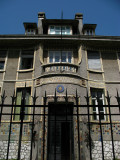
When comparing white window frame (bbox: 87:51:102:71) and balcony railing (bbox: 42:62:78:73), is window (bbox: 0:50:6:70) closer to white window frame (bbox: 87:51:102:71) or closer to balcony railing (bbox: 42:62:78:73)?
balcony railing (bbox: 42:62:78:73)

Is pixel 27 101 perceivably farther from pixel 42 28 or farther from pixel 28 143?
pixel 42 28

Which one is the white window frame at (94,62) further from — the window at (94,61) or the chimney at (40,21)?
the chimney at (40,21)

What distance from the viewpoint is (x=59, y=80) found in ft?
31.6

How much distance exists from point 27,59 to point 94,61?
6106 millimetres

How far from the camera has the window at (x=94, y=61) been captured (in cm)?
1175

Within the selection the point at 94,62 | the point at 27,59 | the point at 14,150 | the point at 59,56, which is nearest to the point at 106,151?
the point at 14,150

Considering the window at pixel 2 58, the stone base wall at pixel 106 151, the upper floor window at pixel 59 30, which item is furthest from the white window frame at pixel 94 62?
the window at pixel 2 58

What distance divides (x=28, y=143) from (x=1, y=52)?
8317 mm

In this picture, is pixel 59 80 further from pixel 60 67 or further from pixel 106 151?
pixel 106 151

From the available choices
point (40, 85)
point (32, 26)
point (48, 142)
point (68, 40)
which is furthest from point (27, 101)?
point (32, 26)

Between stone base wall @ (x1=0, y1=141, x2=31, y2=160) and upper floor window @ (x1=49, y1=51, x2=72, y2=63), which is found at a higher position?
upper floor window @ (x1=49, y1=51, x2=72, y2=63)

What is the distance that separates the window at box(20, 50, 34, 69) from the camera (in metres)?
12.2

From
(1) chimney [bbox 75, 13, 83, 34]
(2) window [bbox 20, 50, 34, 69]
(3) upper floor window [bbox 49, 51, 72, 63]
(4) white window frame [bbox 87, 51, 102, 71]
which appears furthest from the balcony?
(1) chimney [bbox 75, 13, 83, 34]

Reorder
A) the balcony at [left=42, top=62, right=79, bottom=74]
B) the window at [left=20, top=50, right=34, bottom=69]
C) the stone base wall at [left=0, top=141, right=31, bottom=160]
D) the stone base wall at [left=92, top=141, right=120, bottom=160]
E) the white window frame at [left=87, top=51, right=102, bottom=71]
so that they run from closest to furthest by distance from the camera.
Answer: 1. the stone base wall at [left=92, top=141, right=120, bottom=160]
2. the stone base wall at [left=0, top=141, right=31, bottom=160]
3. the balcony at [left=42, top=62, right=79, bottom=74]
4. the white window frame at [left=87, top=51, right=102, bottom=71]
5. the window at [left=20, top=50, right=34, bottom=69]
